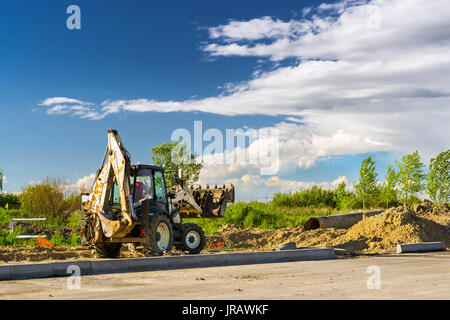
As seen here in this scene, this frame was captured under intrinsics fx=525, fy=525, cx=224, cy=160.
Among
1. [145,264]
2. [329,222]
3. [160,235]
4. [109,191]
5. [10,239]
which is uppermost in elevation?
[109,191]

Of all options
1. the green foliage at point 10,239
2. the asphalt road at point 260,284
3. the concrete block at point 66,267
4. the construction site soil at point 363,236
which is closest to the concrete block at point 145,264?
the asphalt road at point 260,284

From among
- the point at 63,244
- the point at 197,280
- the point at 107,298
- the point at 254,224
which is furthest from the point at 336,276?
A: the point at 254,224

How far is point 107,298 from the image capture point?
8398mm

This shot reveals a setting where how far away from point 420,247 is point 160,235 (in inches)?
408

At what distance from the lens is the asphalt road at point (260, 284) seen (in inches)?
344

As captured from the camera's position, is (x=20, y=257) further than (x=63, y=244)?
No

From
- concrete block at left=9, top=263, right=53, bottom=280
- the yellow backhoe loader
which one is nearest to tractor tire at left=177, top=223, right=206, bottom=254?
the yellow backhoe loader

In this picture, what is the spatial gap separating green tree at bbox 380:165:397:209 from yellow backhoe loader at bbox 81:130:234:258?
115ft

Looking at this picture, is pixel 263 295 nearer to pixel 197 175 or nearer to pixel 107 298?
pixel 107 298

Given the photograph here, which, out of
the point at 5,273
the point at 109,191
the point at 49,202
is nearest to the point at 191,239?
the point at 109,191

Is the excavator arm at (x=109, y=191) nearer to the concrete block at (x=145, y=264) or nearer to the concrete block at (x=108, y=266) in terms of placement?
the concrete block at (x=145, y=264)

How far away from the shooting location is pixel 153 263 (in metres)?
13.6

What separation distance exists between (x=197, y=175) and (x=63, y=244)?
2885cm
